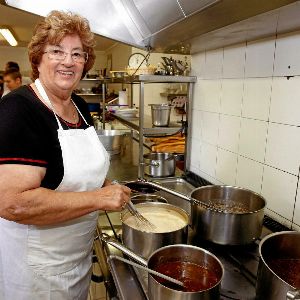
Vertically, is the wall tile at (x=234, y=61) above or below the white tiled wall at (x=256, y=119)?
above

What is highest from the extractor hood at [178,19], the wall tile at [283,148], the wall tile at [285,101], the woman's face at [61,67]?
the extractor hood at [178,19]

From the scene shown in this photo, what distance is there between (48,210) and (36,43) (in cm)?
52

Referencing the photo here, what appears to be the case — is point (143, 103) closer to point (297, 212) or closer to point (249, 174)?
point (249, 174)

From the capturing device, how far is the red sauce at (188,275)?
78 cm

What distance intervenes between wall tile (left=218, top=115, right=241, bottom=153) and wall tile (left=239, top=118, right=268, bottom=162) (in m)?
0.04

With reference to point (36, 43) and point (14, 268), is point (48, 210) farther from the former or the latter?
point (36, 43)

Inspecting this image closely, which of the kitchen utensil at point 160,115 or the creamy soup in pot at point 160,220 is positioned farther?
the kitchen utensil at point 160,115

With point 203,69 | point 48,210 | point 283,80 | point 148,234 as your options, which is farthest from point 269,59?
point 48,210

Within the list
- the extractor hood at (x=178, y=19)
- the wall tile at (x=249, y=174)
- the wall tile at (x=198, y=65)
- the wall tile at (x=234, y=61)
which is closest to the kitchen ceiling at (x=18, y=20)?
the extractor hood at (x=178, y=19)

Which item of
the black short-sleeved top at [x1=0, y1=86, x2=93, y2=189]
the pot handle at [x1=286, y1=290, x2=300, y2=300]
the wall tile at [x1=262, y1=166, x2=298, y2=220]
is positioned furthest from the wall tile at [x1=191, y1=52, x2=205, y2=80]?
the pot handle at [x1=286, y1=290, x2=300, y2=300]

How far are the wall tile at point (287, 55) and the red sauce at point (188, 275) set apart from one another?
2.47ft

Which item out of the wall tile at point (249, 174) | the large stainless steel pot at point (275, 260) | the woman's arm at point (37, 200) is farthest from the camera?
the wall tile at point (249, 174)

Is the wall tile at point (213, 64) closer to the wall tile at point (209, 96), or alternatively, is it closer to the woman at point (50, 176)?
the wall tile at point (209, 96)

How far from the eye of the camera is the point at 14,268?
1.03m
